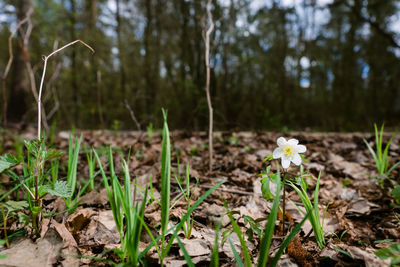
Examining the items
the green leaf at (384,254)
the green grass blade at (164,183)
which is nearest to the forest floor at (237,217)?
the green leaf at (384,254)

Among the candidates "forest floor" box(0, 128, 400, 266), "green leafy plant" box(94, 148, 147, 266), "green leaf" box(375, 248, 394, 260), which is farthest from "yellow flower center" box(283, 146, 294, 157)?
"green leafy plant" box(94, 148, 147, 266)

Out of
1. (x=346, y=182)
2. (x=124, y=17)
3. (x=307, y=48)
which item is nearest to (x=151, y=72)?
(x=124, y=17)

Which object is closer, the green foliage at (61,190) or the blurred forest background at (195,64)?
the green foliage at (61,190)

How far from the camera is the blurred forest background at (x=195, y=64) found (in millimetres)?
5574

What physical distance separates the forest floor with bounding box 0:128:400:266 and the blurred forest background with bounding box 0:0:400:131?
2614 millimetres

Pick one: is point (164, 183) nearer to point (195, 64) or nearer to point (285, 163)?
point (285, 163)

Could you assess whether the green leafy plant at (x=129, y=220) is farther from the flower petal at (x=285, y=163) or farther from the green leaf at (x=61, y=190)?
the flower petal at (x=285, y=163)

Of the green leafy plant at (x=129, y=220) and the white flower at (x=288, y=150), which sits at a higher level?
the white flower at (x=288, y=150)

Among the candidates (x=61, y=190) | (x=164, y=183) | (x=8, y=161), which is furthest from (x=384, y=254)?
(x=8, y=161)

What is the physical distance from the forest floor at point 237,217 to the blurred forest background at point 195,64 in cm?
261

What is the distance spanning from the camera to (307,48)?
11789 mm

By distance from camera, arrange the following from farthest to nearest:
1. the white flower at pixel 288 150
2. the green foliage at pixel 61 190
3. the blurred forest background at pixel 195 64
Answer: the blurred forest background at pixel 195 64
the white flower at pixel 288 150
the green foliage at pixel 61 190

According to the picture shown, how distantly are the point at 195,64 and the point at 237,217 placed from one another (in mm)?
5097

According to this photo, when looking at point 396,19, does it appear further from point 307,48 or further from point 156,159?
point 156,159
